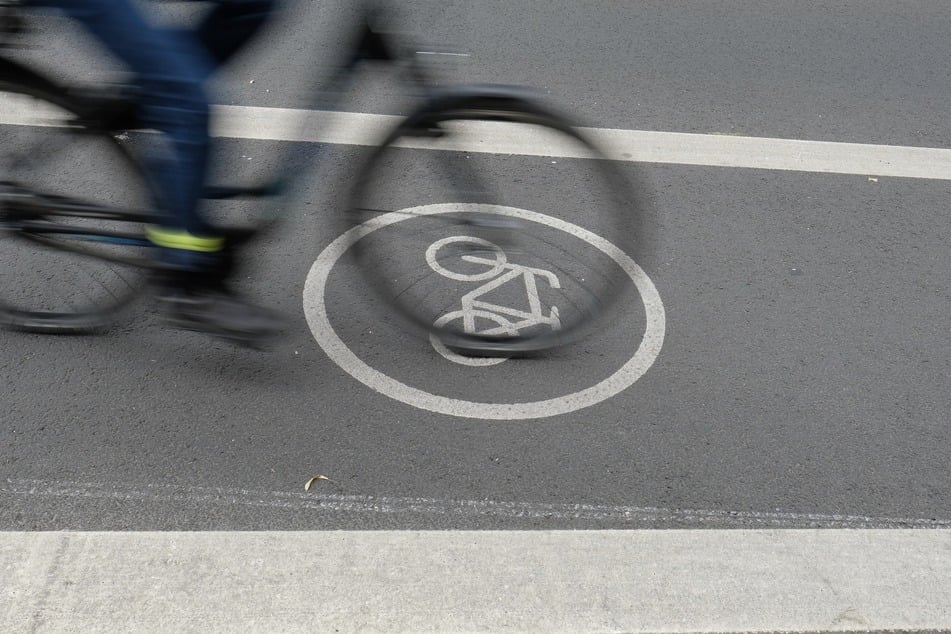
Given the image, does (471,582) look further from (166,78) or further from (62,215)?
(62,215)

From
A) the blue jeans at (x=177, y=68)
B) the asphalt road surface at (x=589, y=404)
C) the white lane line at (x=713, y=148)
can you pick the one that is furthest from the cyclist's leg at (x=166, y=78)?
the white lane line at (x=713, y=148)

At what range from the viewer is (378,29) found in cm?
306

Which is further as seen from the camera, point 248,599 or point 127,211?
point 127,211

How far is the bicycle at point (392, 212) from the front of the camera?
10.4ft

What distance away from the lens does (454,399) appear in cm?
345

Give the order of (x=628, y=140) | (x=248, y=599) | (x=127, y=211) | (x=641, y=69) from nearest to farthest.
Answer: (x=248, y=599), (x=127, y=211), (x=628, y=140), (x=641, y=69)

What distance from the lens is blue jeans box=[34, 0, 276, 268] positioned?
2.79 metres

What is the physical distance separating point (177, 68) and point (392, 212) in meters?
1.16

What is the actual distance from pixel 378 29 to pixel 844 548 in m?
2.22

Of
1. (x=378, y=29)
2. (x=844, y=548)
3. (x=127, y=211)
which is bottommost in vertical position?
(x=844, y=548)

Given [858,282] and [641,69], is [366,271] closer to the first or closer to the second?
[858,282]

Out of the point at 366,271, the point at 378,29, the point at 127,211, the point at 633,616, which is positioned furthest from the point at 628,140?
the point at 633,616

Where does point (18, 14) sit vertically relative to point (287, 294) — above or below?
above

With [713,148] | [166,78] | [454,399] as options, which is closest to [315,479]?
[454,399]
